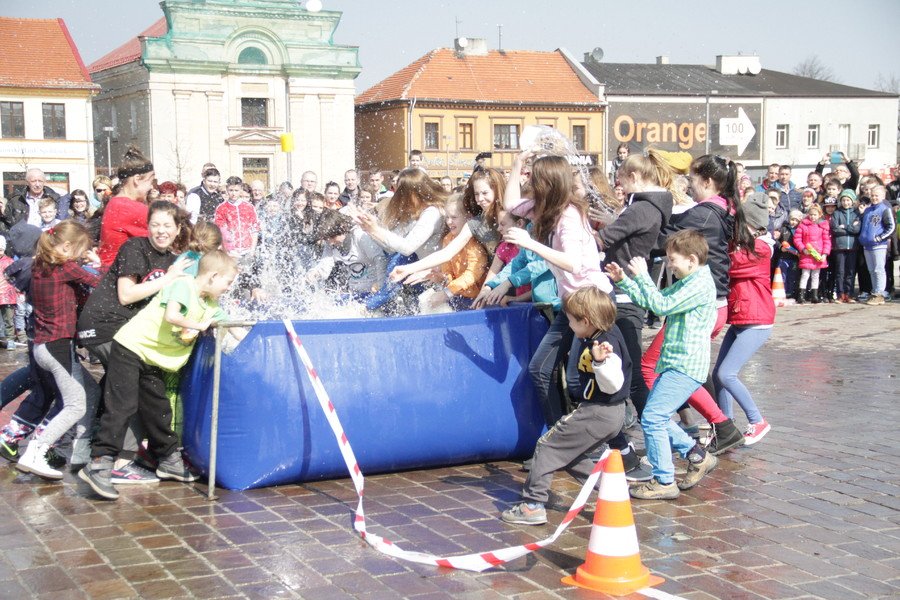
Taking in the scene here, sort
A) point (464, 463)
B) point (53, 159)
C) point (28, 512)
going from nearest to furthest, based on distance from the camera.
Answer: point (28, 512)
point (464, 463)
point (53, 159)

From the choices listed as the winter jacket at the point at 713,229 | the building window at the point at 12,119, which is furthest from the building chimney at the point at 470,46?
the winter jacket at the point at 713,229

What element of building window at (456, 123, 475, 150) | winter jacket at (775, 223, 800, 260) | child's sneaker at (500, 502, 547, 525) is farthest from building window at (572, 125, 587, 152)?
child's sneaker at (500, 502, 547, 525)

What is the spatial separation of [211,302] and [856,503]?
3941 mm

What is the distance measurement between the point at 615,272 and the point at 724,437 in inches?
67.0

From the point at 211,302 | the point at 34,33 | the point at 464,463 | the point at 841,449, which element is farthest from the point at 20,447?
the point at 34,33

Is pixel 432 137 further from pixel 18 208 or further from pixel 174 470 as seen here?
pixel 174 470

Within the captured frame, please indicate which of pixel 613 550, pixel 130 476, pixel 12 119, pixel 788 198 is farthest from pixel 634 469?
pixel 12 119

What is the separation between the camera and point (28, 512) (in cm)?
586

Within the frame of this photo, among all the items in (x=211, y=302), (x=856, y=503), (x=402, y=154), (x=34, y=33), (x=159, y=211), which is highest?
(x=34, y=33)

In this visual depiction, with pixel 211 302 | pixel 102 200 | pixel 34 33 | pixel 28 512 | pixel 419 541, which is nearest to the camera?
pixel 419 541

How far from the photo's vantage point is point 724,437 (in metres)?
6.89

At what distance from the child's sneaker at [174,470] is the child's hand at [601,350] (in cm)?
272

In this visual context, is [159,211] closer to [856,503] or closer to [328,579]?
[328,579]

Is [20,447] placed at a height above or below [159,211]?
below
